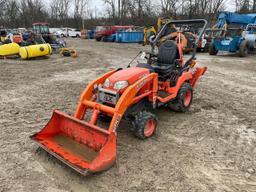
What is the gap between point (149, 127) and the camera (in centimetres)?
399

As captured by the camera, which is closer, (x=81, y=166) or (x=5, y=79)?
(x=81, y=166)

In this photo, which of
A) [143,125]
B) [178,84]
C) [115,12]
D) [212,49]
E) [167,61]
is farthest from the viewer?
[115,12]

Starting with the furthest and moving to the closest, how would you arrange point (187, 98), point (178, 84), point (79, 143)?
point (187, 98), point (178, 84), point (79, 143)

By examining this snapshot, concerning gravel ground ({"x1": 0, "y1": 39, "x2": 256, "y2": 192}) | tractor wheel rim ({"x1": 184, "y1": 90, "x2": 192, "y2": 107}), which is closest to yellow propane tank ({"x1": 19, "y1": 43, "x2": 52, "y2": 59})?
gravel ground ({"x1": 0, "y1": 39, "x2": 256, "y2": 192})

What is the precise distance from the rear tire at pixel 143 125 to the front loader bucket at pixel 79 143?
752mm

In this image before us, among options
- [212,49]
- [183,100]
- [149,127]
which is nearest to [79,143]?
[149,127]

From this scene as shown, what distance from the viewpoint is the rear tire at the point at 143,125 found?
12.3 feet

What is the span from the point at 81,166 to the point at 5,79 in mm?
6646

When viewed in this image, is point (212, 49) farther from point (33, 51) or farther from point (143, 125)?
point (143, 125)

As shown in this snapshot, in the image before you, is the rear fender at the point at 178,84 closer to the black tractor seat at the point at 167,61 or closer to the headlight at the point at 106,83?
the black tractor seat at the point at 167,61

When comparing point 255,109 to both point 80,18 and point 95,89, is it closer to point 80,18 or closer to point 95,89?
point 95,89

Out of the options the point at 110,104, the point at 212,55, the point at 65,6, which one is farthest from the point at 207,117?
the point at 65,6

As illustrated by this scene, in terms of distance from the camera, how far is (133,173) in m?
3.12

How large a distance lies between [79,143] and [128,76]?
1.21 metres
